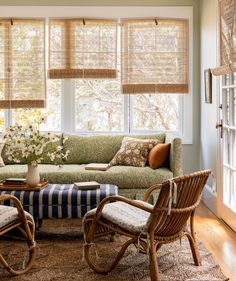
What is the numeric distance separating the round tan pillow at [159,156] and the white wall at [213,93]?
0.54 metres

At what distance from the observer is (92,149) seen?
18.7ft

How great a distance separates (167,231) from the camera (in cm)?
323

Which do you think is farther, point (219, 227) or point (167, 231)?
point (219, 227)

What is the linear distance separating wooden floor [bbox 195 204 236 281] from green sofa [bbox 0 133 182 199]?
59cm

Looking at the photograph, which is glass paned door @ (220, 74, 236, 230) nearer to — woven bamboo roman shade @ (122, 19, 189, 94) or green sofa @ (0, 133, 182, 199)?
green sofa @ (0, 133, 182, 199)

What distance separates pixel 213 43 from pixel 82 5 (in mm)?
1861

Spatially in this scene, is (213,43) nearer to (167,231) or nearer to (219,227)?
(219,227)

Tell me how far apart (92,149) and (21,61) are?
1524 mm

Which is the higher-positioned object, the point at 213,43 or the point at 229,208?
the point at 213,43

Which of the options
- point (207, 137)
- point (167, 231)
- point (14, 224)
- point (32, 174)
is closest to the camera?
point (167, 231)

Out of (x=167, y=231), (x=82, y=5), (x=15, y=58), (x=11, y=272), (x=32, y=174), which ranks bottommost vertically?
(x=11, y=272)

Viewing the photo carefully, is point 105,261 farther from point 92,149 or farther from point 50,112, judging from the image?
point 50,112

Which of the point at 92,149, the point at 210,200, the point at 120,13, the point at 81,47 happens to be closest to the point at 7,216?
the point at 92,149

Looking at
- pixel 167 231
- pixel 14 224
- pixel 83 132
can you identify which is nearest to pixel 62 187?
pixel 14 224
